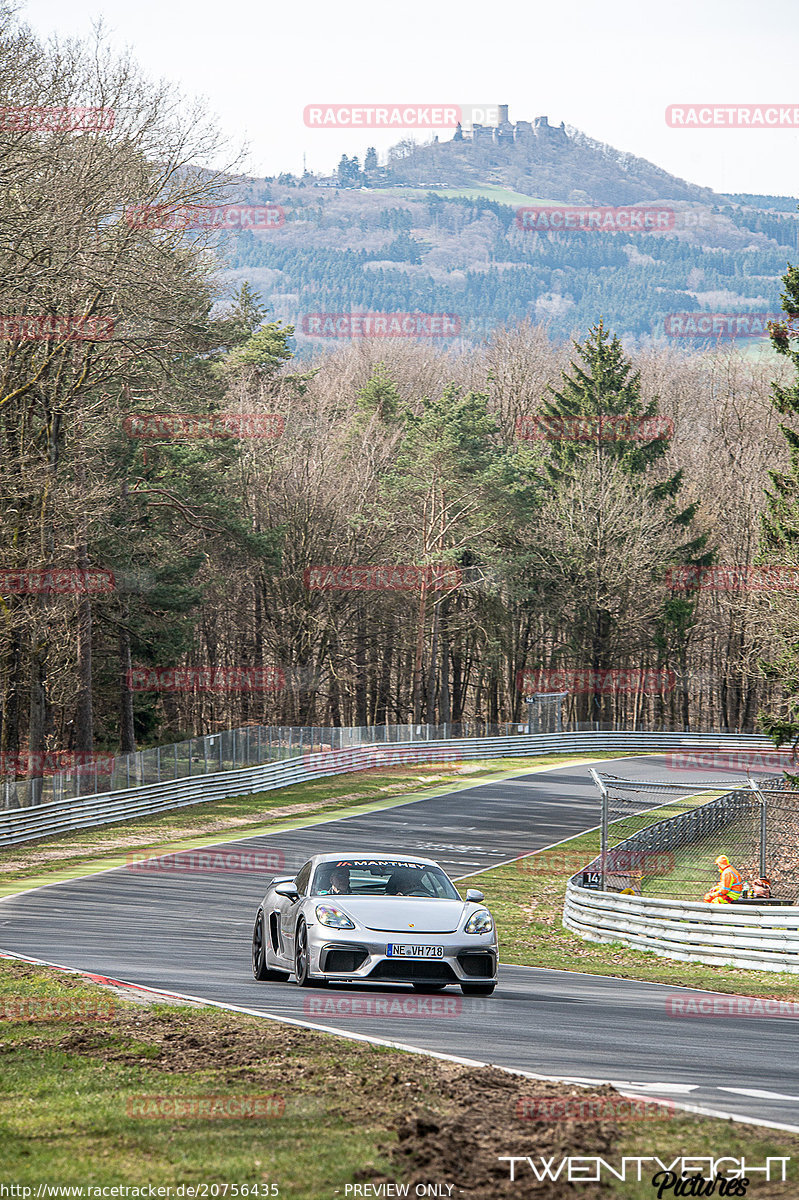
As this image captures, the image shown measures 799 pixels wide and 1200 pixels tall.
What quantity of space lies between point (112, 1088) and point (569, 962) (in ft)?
37.7

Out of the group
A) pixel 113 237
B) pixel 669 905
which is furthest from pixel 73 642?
pixel 669 905

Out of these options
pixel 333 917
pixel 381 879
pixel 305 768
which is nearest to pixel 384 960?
pixel 333 917

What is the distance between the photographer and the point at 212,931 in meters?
19.3

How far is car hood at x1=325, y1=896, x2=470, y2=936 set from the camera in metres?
11.8

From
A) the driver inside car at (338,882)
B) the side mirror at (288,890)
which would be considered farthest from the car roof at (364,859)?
the side mirror at (288,890)

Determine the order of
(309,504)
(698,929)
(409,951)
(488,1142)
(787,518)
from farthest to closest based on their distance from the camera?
(309,504) < (787,518) < (698,929) < (409,951) < (488,1142)

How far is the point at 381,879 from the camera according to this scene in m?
13.1

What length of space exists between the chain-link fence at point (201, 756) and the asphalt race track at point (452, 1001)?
796 cm

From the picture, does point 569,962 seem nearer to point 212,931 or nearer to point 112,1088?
A: point 212,931

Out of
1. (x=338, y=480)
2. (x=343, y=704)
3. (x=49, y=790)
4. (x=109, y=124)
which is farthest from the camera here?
(x=343, y=704)

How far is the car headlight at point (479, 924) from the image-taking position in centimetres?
1195

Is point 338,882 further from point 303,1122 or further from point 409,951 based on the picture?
point 303,1122

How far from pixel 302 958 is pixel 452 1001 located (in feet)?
4.71

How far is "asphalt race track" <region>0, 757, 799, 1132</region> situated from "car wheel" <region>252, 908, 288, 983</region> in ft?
0.74
